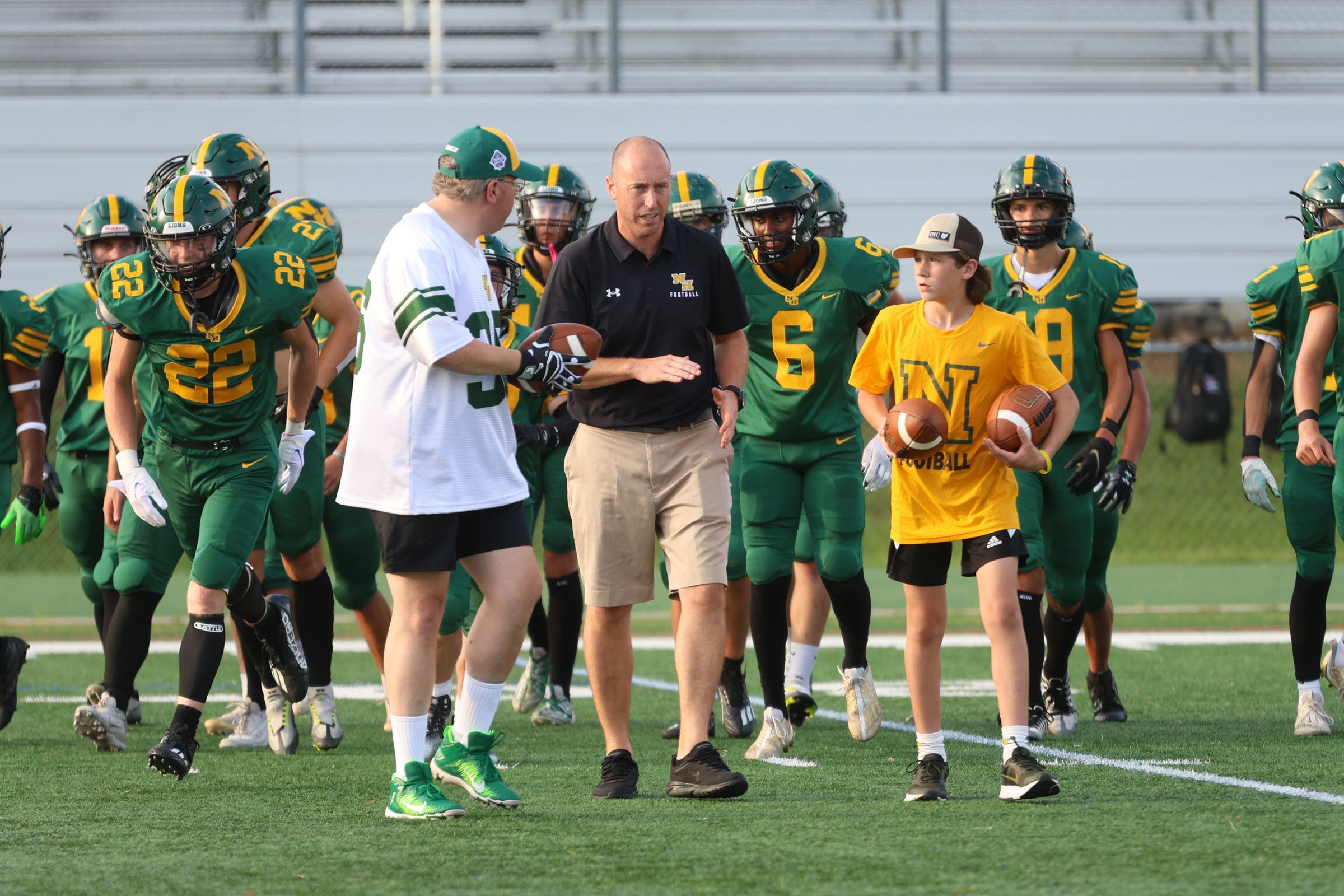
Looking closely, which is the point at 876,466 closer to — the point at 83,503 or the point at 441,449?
the point at 441,449

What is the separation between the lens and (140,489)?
5.42 m

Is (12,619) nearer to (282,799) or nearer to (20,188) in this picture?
(20,188)

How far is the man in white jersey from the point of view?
4395 millimetres

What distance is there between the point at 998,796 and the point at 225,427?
2863 mm

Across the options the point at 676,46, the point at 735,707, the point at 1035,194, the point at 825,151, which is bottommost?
the point at 735,707

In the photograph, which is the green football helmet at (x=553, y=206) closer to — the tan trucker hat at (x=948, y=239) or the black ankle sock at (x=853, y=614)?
the black ankle sock at (x=853, y=614)

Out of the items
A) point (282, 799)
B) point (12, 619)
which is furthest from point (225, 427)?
point (12, 619)

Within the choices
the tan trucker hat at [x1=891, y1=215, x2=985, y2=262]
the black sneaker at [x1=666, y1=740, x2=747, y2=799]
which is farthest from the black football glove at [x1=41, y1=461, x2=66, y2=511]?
the tan trucker hat at [x1=891, y1=215, x2=985, y2=262]

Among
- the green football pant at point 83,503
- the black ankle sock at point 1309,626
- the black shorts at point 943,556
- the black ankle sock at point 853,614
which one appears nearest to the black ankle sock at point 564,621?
the black ankle sock at point 853,614

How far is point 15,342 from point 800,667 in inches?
133

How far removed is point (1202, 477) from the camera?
15461mm

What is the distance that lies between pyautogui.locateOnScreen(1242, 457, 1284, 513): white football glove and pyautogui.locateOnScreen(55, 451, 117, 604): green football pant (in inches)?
Result: 187

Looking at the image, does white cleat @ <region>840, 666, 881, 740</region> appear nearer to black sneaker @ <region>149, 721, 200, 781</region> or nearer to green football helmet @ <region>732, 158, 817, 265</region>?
green football helmet @ <region>732, 158, 817, 265</region>

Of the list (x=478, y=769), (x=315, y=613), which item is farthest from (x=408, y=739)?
(x=315, y=613)
